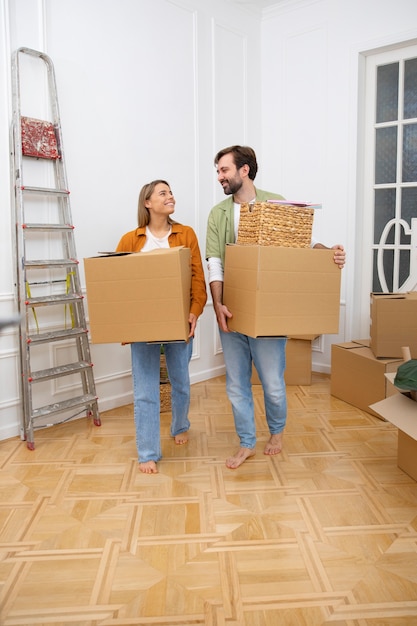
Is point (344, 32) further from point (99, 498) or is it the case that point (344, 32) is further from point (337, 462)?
point (99, 498)

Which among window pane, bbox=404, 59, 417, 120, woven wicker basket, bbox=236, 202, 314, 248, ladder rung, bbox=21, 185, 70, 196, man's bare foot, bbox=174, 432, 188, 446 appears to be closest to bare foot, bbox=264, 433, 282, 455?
man's bare foot, bbox=174, 432, 188, 446

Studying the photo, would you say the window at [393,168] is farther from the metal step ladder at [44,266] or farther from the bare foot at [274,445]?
the metal step ladder at [44,266]

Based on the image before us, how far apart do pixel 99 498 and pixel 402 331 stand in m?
1.98

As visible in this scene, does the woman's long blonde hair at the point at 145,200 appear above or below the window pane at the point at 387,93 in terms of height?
below

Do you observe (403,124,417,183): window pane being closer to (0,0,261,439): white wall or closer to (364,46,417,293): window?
(364,46,417,293): window

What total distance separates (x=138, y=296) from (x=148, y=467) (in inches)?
33.9

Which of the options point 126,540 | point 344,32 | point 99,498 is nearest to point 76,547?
point 126,540

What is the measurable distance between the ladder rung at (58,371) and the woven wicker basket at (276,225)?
1.37m

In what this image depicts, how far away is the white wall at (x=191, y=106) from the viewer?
310cm

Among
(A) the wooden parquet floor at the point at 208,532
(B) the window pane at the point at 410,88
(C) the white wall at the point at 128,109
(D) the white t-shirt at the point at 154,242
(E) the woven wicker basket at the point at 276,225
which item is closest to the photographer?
(A) the wooden parquet floor at the point at 208,532

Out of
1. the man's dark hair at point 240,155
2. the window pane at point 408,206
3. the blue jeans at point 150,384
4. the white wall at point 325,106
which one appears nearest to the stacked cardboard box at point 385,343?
the window pane at point 408,206

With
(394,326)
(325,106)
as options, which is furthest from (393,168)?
(394,326)

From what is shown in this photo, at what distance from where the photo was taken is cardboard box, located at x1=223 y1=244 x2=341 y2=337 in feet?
7.08

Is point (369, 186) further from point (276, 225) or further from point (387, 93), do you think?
point (276, 225)
